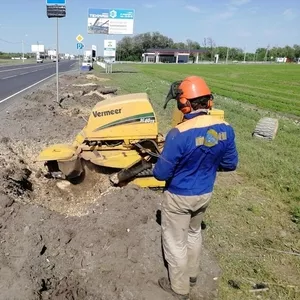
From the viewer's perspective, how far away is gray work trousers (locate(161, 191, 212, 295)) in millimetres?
3201

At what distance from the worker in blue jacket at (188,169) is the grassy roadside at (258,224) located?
57 centimetres

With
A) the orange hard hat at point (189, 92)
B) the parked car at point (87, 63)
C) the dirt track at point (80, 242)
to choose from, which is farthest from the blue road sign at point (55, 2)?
the parked car at point (87, 63)

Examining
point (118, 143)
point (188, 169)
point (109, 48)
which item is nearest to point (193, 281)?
point (188, 169)

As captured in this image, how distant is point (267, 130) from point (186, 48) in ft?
474

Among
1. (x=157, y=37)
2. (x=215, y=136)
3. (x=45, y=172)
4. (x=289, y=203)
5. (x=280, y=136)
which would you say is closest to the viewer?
(x=215, y=136)

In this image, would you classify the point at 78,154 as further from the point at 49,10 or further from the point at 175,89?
the point at 49,10

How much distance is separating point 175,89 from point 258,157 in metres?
5.38

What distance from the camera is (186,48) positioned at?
148 metres

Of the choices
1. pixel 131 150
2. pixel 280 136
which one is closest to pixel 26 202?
pixel 131 150

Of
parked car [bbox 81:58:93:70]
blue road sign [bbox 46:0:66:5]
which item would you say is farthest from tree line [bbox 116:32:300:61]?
blue road sign [bbox 46:0:66:5]

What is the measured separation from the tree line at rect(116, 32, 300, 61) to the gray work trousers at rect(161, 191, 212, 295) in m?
121

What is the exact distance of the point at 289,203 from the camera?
5691 mm

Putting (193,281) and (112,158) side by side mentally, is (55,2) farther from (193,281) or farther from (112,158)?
(193,281)

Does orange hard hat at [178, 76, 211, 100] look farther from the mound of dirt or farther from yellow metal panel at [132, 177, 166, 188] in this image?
yellow metal panel at [132, 177, 166, 188]
